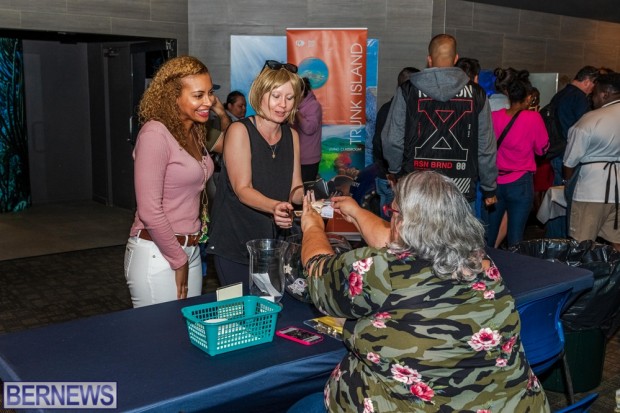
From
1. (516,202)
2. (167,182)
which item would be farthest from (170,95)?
(516,202)

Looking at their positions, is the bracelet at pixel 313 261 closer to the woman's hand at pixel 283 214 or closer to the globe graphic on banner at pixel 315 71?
the woman's hand at pixel 283 214

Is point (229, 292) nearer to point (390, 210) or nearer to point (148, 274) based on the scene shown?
point (148, 274)

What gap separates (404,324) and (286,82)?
1.32 m

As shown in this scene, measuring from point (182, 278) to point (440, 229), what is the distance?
4.06 feet

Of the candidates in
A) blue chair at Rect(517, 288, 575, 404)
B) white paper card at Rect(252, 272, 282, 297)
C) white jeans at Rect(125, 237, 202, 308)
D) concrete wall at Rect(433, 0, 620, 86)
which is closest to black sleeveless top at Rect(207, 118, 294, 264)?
white jeans at Rect(125, 237, 202, 308)

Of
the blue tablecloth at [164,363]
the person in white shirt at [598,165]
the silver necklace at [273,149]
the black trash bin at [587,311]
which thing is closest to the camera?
the blue tablecloth at [164,363]

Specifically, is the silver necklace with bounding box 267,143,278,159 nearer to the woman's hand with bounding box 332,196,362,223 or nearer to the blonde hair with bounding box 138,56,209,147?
the blonde hair with bounding box 138,56,209,147

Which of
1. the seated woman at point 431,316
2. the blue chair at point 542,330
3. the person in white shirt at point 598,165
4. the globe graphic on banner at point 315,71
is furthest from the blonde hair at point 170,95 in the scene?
the globe graphic on banner at point 315,71

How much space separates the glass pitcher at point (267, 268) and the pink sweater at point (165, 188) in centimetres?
38

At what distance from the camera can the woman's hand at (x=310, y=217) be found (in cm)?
206

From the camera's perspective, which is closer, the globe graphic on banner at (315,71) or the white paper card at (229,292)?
the white paper card at (229,292)

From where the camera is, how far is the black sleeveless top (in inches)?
103

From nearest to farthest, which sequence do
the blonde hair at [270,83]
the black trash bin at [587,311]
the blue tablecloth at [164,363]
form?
the blue tablecloth at [164,363]
the blonde hair at [270,83]
the black trash bin at [587,311]

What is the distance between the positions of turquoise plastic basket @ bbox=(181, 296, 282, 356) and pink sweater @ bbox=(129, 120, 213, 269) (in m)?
0.48
